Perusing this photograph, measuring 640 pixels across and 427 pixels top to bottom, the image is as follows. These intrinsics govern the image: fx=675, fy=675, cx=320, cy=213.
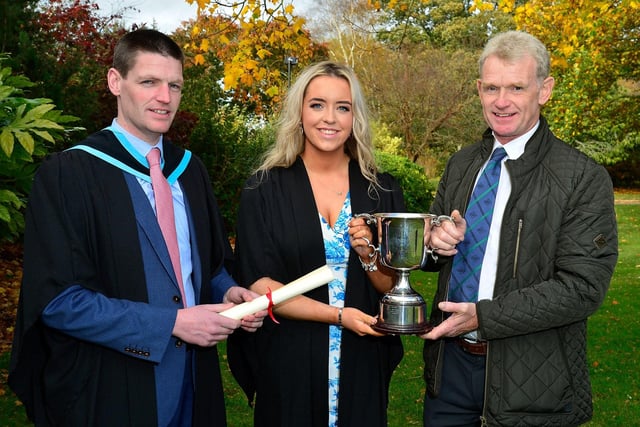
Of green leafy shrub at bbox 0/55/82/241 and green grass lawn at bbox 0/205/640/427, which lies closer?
green leafy shrub at bbox 0/55/82/241

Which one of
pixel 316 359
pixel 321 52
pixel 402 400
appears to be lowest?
pixel 402 400

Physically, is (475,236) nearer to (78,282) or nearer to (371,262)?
(371,262)

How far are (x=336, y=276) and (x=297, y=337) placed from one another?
383mm

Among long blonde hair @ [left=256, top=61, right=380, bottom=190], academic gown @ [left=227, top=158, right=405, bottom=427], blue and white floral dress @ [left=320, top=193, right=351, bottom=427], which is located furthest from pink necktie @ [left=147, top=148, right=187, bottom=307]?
blue and white floral dress @ [left=320, top=193, right=351, bottom=427]

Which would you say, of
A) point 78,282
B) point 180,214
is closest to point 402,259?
point 180,214

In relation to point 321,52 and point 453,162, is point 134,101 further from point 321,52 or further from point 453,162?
point 321,52

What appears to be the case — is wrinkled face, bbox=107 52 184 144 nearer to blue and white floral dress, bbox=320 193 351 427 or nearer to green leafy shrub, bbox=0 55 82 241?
blue and white floral dress, bbox=320 193 351 427

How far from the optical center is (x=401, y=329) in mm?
3088

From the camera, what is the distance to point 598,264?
2947 millimetres

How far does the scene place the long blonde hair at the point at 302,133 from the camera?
365cm

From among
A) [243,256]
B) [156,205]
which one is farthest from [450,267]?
[156,205]

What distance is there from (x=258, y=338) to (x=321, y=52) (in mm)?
29344

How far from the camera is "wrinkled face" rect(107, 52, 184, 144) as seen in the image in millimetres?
2963

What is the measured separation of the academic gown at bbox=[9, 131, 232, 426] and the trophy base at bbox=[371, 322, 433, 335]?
97 cm
